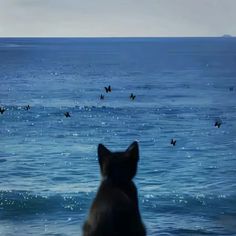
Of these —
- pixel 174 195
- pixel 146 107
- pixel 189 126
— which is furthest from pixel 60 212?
pixel 146 107

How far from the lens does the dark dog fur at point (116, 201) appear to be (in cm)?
705

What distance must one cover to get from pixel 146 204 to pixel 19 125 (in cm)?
3961

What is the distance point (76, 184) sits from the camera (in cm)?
4728

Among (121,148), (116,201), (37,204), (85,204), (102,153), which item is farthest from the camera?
(121,148)

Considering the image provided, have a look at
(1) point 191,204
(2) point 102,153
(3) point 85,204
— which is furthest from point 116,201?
(1) point 191,204

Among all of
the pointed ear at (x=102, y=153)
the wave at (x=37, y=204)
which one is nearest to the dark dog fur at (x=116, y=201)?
the pointed ear at (x=102, y=153)

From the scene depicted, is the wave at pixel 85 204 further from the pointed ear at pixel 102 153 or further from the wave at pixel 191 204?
the pointed ear at pixel 102 153

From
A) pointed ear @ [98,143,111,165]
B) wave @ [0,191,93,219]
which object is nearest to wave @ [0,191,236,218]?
wave @ [0,191,93,219]

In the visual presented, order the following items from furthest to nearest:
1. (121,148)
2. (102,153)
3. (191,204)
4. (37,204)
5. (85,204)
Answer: (121,148), (191,204), (37,204), (85,204), (102,153)

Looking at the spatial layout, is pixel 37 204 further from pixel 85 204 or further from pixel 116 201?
pixel 116 201

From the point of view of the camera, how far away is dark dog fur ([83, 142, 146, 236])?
705 centimetres

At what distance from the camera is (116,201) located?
7.20 m

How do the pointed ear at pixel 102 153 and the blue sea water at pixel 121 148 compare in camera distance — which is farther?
the blue sea water at pixel 121 148

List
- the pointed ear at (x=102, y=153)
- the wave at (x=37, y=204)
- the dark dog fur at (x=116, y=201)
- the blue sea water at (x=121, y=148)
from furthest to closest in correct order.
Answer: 1. the wave at (x=37, y=204)
2. the blue sea water at (x=121, y=148)
3. the pointed ear at (x=102, y=153)
4. the dark dog fur at (x=116, y=201)
